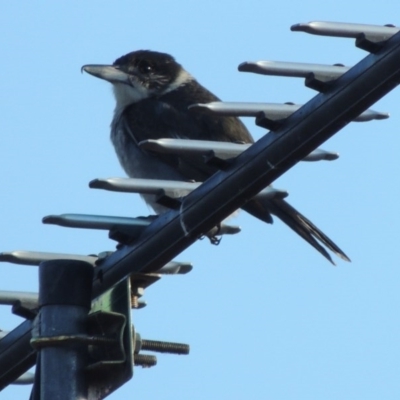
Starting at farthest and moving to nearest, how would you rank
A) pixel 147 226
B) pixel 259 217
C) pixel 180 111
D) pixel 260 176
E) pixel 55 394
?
1. pixel 180 111
2. pixel 259 217
3. pixel 147 226
4. pixel 260 176
5. pixel 55 394

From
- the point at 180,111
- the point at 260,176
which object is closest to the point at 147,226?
the point at 260,176

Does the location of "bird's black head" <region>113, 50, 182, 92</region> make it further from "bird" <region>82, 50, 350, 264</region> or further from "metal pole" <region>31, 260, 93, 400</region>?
"metal pole" <region>31, 260, 93, 400</region>

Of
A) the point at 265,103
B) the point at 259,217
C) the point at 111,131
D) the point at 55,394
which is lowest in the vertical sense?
the point at 55,394

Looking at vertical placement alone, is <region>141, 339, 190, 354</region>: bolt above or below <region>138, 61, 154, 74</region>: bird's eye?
below

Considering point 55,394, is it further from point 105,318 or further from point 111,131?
point 111,131

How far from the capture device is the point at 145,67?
905 cm

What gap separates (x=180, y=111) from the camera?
8336mm

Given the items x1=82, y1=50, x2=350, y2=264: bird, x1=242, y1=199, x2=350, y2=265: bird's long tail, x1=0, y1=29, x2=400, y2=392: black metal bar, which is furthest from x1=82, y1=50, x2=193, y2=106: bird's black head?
x1=0, y1=29, x2=400, y2=392: black metal bar

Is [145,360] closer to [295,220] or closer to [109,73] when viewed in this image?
[295,220]

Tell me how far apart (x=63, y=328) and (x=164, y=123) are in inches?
201

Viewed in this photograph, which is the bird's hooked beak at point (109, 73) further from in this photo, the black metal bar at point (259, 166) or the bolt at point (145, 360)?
the bolt at point (145, 360)

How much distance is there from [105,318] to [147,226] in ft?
1.40

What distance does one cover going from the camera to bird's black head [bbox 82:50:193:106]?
28.4 feet

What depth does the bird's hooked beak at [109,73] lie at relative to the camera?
27.8 feet
